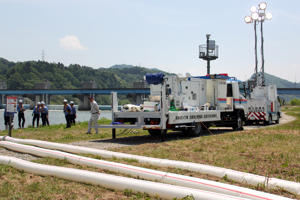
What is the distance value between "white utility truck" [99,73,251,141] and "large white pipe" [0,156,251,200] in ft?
17.9

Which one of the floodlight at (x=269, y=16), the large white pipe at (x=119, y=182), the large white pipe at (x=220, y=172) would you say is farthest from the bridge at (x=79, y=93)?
the large white pipe at (x=119, y=182)

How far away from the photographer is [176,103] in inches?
538

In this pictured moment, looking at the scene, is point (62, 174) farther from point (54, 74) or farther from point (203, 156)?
point (54, 74)

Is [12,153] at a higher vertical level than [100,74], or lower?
lower

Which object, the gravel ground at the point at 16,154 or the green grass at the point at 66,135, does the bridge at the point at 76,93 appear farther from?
A: the gravel ground at the point at 16,154

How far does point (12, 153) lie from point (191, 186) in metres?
5.94

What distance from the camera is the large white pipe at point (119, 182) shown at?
5.01m

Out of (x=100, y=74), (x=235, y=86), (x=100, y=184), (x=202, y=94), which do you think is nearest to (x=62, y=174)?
(x=100, y=184)

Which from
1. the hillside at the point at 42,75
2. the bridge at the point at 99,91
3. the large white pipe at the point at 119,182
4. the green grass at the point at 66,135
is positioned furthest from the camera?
the hillside at the point at 42,75

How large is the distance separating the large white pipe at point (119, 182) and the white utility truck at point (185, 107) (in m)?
→ 5.47

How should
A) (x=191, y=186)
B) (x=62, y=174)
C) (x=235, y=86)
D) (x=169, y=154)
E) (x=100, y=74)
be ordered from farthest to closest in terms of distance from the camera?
(x=100, y=74), (x=235, y=86), (x=169, y=154), (x=62, y=174), (x=191, y=186)

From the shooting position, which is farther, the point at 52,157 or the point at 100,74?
the point at 100,74

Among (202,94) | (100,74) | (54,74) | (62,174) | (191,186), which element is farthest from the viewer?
(100,74)

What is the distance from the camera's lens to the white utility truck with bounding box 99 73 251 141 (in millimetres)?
12172
